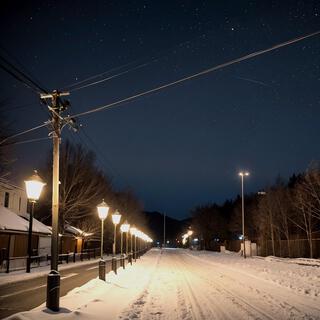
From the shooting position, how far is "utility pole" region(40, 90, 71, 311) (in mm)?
10555

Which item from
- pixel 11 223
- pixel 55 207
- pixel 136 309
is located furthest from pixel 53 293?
pixel 11 223

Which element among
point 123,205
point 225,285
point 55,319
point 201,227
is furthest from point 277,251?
point 201,227

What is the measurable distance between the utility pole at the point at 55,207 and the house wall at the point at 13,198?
29.8 meters

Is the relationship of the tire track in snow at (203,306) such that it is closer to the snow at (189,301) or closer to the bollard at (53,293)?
the snow at (189,301)

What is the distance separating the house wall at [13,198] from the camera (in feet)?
132

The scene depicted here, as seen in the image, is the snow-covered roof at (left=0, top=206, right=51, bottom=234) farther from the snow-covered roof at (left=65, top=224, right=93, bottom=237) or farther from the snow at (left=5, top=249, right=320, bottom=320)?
the snow at (left=5, top=249, right=320, bottom=320)

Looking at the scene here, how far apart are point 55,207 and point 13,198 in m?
33.3

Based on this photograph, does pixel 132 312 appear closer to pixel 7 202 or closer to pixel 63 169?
pixel 7 202

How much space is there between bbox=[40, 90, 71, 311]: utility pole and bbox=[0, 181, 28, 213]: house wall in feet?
97.9

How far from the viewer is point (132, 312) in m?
11.2

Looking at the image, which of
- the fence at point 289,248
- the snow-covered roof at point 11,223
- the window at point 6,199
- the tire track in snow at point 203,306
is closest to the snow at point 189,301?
the tire track in snow at point 203,306

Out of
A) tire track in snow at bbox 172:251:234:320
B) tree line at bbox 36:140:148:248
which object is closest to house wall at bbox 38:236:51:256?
tree line at bbox 36:140:148:248

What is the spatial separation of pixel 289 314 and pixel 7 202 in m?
34.8

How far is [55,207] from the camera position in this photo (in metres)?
11.4
